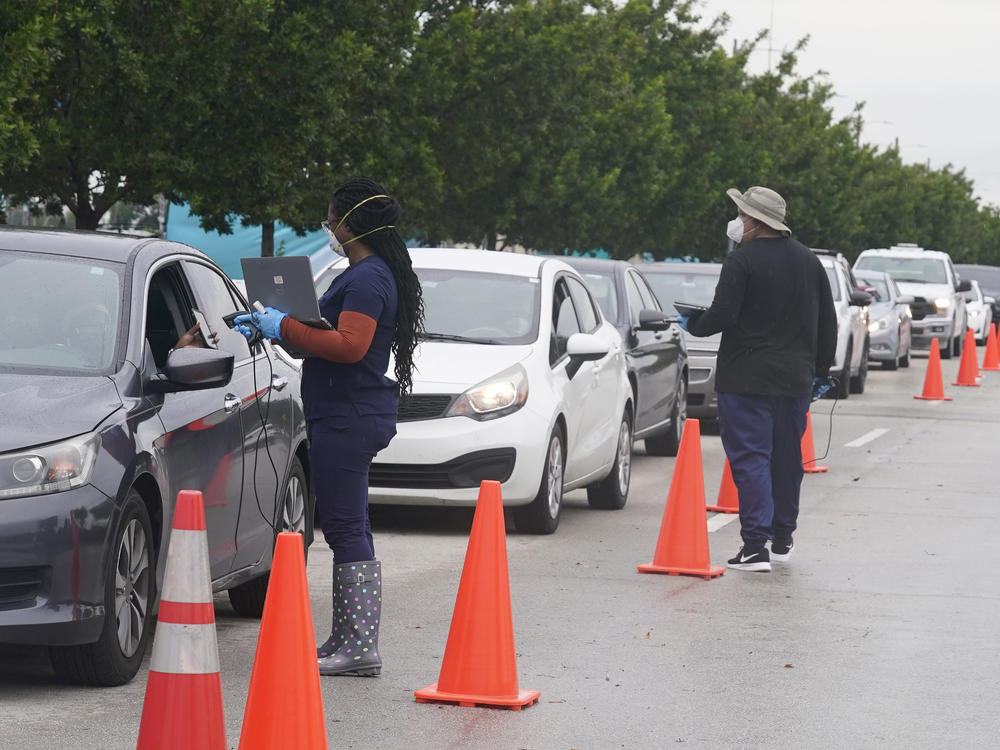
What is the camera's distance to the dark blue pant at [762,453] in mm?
10047

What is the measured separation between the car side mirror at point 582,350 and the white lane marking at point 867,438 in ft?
23.5

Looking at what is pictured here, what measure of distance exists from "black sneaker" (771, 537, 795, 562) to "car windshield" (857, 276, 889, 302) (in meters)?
21.2

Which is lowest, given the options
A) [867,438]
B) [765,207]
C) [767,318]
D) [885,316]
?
[867,438]

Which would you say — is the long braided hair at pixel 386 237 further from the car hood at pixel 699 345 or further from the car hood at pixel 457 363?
the car hood at pixel 699 345

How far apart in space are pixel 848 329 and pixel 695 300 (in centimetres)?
568

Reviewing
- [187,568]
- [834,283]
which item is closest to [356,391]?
[187,568]

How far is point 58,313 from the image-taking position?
704 cm

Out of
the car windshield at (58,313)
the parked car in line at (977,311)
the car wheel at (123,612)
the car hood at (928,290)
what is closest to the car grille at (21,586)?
the car wheel at (123,612)

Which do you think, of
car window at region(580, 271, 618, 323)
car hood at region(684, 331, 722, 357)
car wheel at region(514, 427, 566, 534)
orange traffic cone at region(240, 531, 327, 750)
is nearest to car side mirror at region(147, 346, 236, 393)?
orange traffic cone at region(240, 531, 327, 750)

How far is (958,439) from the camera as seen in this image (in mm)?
19594

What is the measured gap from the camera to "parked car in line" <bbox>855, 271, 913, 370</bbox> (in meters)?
31.4

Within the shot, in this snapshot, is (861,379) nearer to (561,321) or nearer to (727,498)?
(727,498)

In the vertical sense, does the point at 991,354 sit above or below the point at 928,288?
below

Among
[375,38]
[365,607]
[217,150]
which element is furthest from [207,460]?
[375,38]
